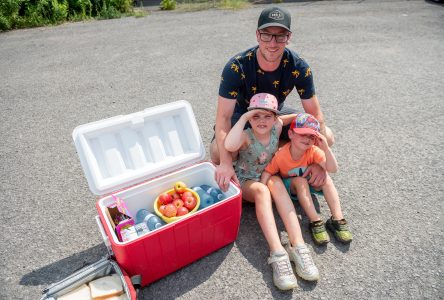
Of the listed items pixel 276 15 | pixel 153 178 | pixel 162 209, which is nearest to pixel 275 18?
pixel 276 15

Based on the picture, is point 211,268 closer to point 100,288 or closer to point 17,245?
point 100,288

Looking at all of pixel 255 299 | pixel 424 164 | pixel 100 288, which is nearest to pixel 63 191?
pixel 100 288

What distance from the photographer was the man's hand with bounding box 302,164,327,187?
2.40 metres

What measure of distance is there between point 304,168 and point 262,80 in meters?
0.73

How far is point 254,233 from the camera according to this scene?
2426 millimetres

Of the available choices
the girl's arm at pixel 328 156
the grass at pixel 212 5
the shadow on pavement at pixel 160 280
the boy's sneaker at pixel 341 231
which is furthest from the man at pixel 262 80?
the grass at pixel 212 5

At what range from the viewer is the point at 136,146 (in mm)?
2279

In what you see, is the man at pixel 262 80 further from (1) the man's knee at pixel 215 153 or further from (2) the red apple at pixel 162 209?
(2) the red apple at pixel 162 209

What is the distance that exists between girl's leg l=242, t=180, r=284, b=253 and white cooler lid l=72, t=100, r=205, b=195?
1.44 feet

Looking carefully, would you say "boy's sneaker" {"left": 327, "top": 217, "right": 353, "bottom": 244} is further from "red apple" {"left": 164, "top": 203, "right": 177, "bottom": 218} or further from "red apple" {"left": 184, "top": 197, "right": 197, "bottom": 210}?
"red apple" {"left": 164, "top": 203, "right": 177, "bottom": 218}

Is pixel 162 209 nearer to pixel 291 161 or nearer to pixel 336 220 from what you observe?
pixel 291 161

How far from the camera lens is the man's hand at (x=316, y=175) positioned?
2.40 m

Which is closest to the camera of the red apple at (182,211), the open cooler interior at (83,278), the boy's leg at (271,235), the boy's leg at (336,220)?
the open cooler interior at (83,278)

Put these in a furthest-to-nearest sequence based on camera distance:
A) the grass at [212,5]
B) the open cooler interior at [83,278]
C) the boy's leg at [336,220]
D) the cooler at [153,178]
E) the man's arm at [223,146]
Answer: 1. the grass at [212,5]
2. the boy's leg at [336,220]
3. the man's arm at [223,146]
4. the cooler at [153,178]
5. the open cooler interior at [83,278]
